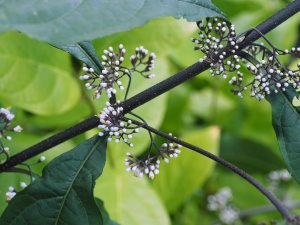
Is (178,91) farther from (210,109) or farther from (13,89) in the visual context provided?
(13,89)

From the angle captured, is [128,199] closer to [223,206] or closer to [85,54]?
[223,206]

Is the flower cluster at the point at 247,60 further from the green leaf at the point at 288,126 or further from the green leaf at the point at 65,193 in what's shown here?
the green leaf at the point at 65,193

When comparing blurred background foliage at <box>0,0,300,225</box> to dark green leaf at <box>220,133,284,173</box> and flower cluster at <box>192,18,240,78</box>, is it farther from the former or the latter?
flower cluster at <box>192,18,240,78</box>

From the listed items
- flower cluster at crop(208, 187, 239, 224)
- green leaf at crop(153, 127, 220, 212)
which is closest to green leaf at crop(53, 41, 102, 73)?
green leaf at crop(153, 127, 220, 212)

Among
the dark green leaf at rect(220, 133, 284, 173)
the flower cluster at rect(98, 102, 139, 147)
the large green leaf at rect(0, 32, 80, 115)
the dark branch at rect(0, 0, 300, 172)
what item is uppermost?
the large green leaf at rect(0, 32, 80, 115)

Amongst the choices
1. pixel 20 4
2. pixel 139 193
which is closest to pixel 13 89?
pixel 139 193

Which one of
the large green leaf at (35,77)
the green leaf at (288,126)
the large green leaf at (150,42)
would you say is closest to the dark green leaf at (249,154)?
the large green leaf at (150,42)
